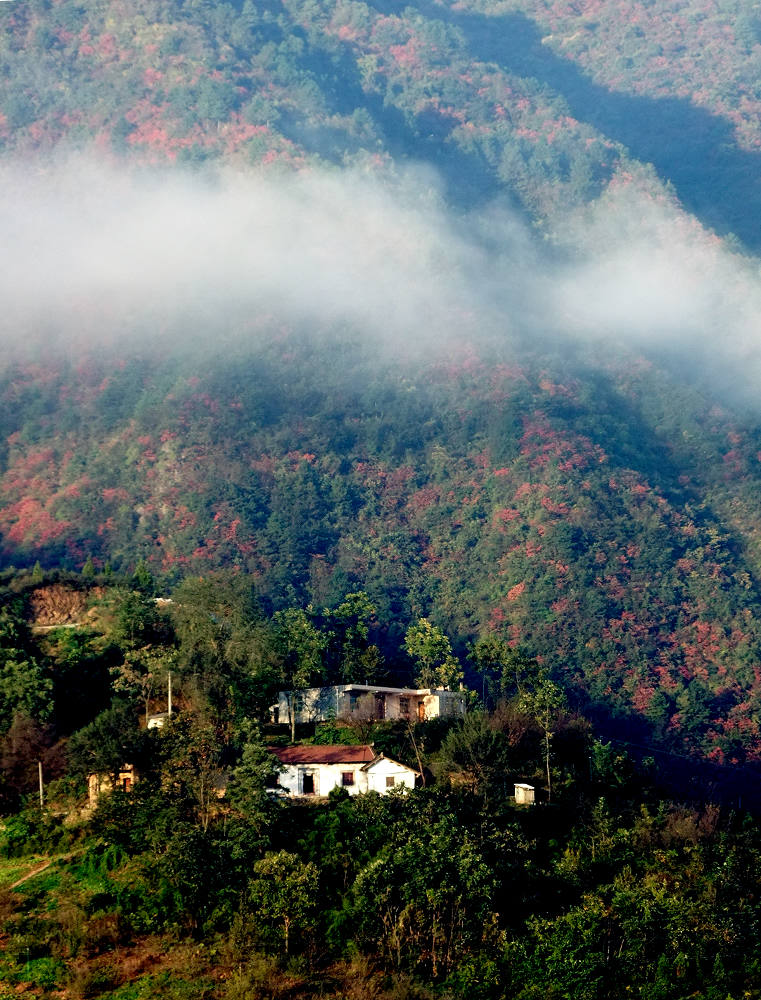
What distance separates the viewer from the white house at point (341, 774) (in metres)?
46.8

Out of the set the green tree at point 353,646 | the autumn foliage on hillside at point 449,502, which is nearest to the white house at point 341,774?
the green tree at point 353,646

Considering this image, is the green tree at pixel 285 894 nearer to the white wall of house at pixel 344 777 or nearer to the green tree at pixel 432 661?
the white wall of house at pixel 344 777

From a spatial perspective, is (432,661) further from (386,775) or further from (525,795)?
(386,775)

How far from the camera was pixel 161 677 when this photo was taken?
53.0 meters

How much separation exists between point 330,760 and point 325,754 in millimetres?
874

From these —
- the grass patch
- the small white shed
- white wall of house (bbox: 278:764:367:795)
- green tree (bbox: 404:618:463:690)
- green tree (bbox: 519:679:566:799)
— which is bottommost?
the grass patch

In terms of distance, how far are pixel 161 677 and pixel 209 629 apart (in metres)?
2.93

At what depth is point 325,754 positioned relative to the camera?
4831cm

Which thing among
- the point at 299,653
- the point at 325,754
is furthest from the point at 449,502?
the point at 325,754

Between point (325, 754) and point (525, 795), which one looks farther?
point (325, 754)

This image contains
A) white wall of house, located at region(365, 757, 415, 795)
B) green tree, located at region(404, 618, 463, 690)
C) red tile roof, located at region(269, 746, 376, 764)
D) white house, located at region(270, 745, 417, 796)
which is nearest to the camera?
white wall of house, located at region(365, 757, 415, 795)

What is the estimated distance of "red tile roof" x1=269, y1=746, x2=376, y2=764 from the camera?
47469 millimetres

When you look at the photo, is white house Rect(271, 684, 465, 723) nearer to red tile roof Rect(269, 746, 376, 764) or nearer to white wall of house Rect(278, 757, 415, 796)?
red tile roof Rect(269, 746, 376, 764)

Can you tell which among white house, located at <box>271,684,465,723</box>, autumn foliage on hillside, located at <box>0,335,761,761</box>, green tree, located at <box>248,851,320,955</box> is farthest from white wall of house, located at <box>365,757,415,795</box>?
autumn foliage on hillside, located at <box>0,335,761,761</box>
